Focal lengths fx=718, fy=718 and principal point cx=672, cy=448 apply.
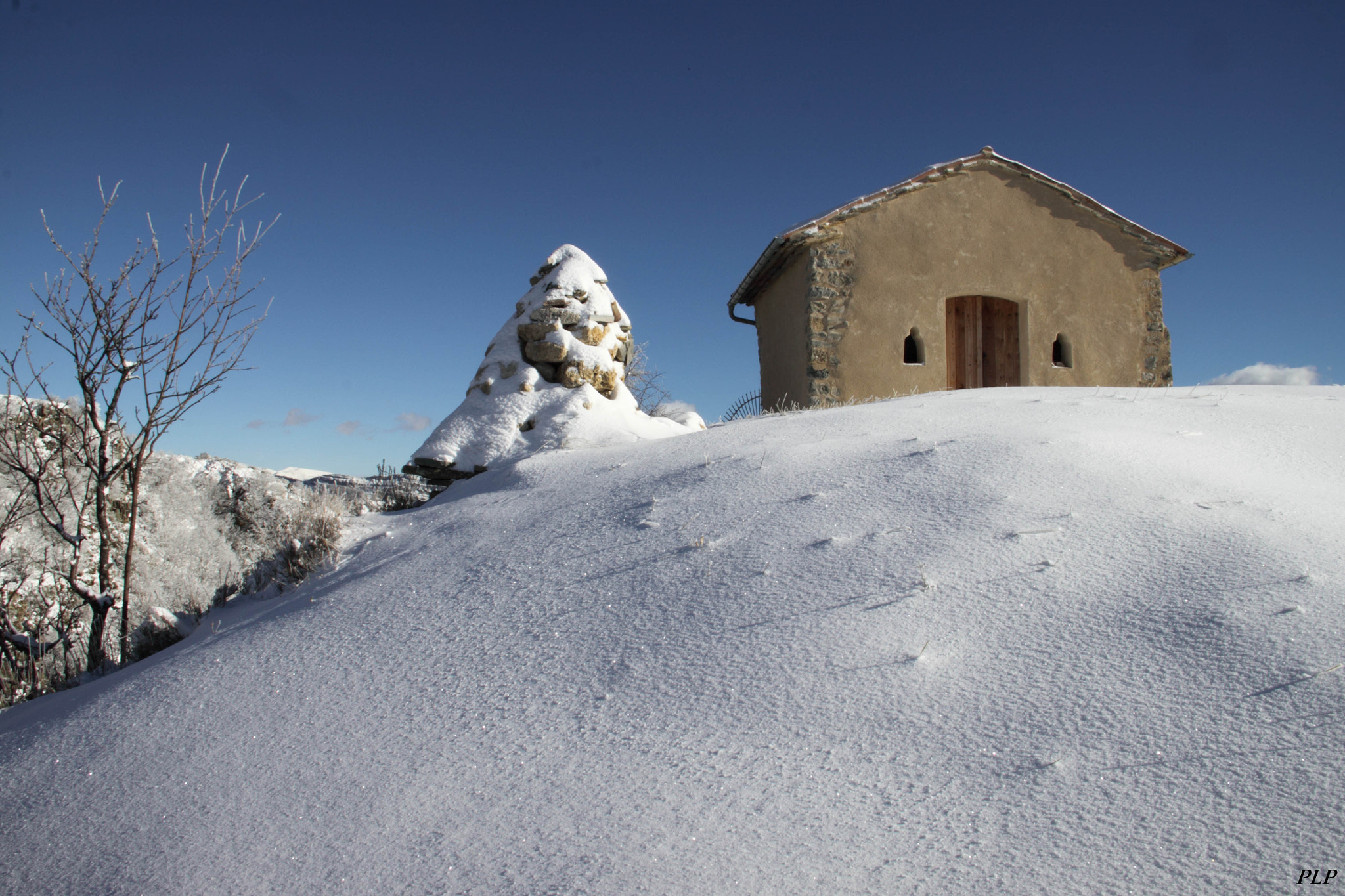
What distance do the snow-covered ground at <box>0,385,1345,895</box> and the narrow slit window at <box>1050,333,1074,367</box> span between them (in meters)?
5.71

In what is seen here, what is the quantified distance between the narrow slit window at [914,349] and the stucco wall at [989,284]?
0.06 meters

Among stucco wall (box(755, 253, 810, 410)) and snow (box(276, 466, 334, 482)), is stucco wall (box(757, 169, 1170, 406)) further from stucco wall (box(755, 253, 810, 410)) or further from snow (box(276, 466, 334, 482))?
snow (box(276, 466, 334, 482))

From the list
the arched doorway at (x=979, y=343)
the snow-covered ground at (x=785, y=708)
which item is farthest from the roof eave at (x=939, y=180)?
the snow-covered ground at (x=785, y=708)

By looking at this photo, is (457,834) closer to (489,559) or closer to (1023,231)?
(489,559)

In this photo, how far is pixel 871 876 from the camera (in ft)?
4.66

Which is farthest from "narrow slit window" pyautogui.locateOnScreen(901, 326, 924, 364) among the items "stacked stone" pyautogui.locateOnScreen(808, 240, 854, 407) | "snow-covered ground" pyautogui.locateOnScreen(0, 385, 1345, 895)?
"snow-covered ground" pyautogui.locateOnScreen(0, 385, 1345, 895)

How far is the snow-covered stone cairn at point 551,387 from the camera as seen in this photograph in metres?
5.74

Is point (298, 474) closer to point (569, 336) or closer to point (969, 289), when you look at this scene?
point (569, 336)

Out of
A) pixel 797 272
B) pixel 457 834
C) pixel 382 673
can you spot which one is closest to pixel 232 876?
pixel 457 834

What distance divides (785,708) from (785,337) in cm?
765

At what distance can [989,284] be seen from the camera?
8539 mm

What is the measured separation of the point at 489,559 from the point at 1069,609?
2.25 metres

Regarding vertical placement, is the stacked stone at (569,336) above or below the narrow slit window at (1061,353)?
below

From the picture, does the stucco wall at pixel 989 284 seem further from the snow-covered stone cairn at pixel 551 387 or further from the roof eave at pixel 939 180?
the snow-covered stone cairn at pixel 551 387
